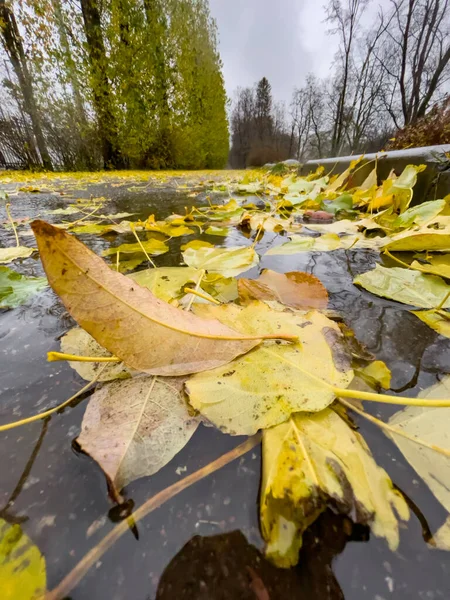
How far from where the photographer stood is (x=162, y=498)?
215mm

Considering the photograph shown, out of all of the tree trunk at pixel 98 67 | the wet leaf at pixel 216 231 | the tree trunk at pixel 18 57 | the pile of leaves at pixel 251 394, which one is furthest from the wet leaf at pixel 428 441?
the tree trunk at pixel 18 57

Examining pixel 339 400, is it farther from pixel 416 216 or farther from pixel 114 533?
pixel 416 216

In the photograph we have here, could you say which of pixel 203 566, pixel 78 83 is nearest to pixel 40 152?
pixel 78 83

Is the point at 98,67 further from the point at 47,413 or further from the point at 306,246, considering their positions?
the point at 47,413

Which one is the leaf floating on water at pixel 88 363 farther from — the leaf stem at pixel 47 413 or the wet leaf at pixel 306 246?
the wet leaf at pixel 306 246

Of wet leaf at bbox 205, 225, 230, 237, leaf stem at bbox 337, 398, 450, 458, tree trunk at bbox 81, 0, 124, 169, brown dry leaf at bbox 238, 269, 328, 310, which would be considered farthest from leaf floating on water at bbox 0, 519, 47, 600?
tree trunk at bbox 81, 0, 124, 169

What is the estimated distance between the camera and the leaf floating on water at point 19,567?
167 mm

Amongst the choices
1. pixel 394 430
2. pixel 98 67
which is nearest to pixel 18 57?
pixel 98 67

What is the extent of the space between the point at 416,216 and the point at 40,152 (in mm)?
8965

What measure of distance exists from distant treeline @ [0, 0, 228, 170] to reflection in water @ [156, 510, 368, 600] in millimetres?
8902

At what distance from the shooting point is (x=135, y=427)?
240mm

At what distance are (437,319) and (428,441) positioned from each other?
0.88ft

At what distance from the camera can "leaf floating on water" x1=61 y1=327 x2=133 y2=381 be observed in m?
0.31

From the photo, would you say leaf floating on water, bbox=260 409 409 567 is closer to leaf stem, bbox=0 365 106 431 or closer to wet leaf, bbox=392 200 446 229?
leaf stem, bbox=0 365 106 431
